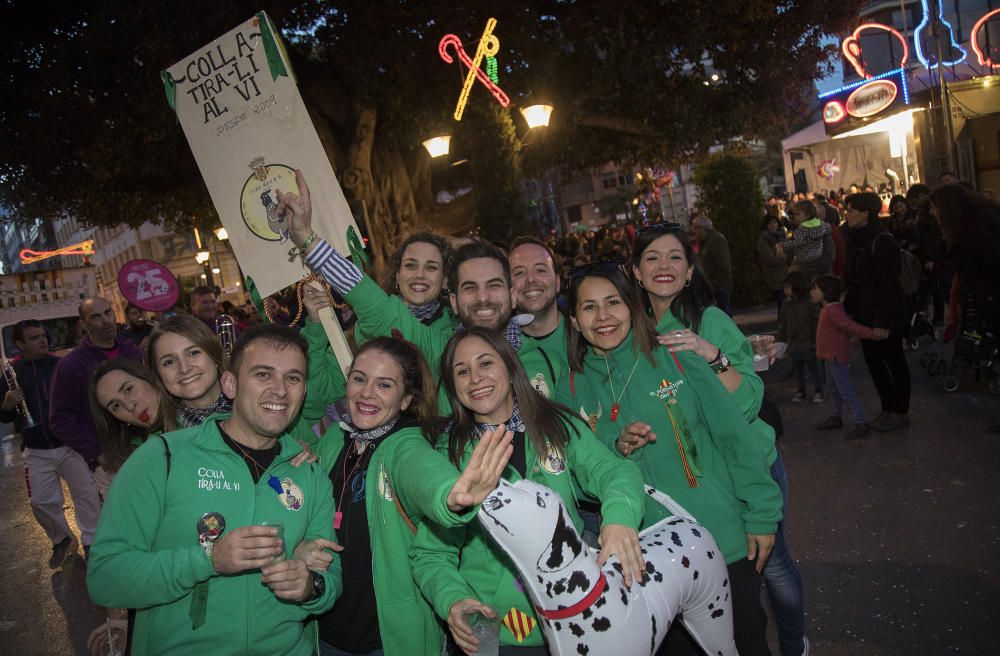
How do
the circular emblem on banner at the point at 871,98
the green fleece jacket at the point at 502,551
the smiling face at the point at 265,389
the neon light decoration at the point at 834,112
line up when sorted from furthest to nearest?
the neon light decoration at the point at 834,112 → the circular emblem on banner at the point at 871,98 → the smiling face at the point at 265,389 → the green fleece jacket at the point at 502,551

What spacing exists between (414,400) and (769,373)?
7.61 meters

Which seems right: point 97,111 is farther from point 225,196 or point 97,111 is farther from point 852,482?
point 852,482

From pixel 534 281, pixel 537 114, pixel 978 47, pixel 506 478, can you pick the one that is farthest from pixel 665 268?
pixel 978 47

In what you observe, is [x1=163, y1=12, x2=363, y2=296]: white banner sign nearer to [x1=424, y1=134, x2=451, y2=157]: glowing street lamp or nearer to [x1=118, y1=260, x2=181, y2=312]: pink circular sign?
[x1=118, y1=260, x2=181, y2=312]: pink circular sign

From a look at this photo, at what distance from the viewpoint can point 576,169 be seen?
656 inches

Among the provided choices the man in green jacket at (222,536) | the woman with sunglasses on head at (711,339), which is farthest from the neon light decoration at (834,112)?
the man in green jacket at (222,536)

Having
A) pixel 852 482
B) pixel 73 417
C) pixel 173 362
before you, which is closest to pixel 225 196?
pixel 173 362

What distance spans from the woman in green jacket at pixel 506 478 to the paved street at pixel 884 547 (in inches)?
75.0

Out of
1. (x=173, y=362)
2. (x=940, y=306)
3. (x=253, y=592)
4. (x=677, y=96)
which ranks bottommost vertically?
(x=940, y=306)

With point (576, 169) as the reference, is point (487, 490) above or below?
below

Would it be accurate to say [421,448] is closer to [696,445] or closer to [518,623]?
[518,623]

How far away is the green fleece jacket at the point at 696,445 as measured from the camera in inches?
107

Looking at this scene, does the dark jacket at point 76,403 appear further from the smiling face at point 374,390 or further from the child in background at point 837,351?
the child in background at point 837,351

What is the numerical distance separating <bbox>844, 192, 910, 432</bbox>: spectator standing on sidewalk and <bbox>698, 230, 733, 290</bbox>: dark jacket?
12.0 feet
